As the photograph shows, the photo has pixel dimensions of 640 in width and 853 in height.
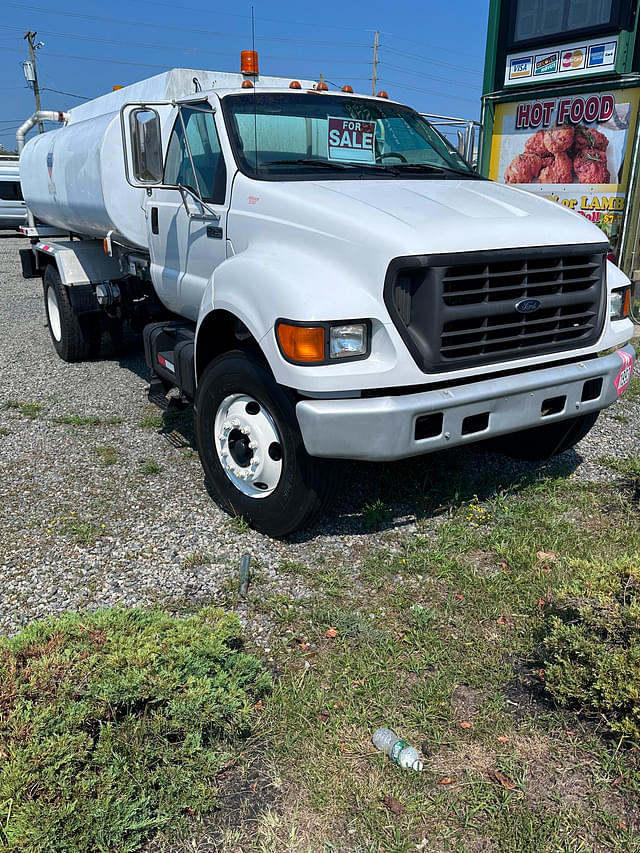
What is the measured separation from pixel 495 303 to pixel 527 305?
221 millimetres

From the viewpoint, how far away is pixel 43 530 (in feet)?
14.4

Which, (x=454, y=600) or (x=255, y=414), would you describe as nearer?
(x=454, y=600)

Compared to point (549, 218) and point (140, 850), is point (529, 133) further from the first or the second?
point (140, 850)

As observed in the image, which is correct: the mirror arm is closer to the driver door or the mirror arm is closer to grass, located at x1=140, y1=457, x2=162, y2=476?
the driver door

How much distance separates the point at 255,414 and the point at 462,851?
2449 millimetres

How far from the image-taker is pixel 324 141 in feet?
15.5

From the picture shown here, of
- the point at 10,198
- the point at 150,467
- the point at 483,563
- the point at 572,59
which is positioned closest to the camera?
the point at 483,563

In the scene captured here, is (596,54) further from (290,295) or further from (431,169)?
(290,295)

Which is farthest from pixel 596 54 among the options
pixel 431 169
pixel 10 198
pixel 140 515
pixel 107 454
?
pixel 10 198

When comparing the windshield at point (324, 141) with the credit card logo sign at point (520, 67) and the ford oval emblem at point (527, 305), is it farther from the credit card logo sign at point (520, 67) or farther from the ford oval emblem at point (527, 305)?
the credit card logo sign at point (520, 67)

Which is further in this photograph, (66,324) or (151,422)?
(66,324)

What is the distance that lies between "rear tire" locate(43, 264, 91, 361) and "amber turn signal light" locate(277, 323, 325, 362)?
16.3 feet

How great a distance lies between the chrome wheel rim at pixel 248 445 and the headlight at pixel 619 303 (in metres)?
2.19

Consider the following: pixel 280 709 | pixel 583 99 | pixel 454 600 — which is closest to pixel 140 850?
pixel 280 709
